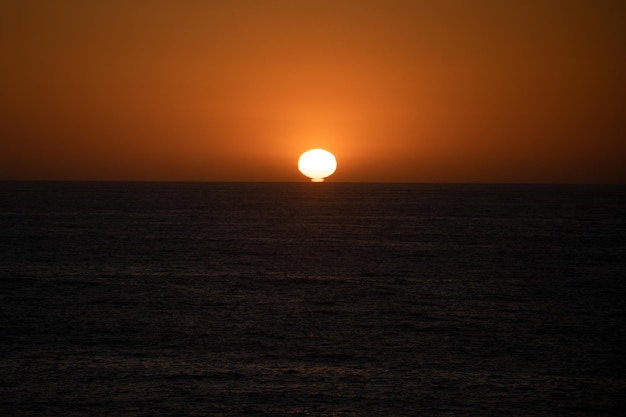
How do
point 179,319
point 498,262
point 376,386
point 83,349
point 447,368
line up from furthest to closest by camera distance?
point 498,262 → point 179,319 → point 83,349 → point 447,368 → point 376,386

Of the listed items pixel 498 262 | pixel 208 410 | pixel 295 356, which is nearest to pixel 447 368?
pixel 295 356

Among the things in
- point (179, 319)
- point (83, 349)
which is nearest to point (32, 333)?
point (83, 349)

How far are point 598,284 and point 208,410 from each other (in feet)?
105

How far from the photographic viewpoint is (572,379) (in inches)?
898

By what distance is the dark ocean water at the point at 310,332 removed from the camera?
67.5ft

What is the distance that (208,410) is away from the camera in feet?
64.2

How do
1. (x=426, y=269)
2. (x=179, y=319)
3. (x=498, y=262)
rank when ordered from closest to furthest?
(x=179, y=319) → (x=426, y=269) → (x=498, y=262)

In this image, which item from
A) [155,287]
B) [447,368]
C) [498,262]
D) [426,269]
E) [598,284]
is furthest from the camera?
[498,262]

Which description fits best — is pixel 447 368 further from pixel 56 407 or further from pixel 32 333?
pixel 32 333

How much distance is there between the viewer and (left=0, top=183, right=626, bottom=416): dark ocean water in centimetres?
2056

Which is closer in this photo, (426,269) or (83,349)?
(83,349)

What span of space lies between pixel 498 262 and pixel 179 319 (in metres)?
32.3

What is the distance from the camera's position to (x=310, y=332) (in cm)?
2916

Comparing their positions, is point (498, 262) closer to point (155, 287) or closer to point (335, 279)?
point (335, 279)
